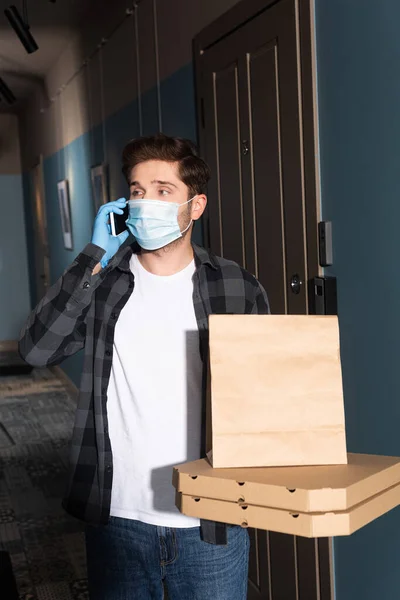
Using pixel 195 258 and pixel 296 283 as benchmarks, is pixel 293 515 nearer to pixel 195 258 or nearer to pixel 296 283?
pixel 195 258

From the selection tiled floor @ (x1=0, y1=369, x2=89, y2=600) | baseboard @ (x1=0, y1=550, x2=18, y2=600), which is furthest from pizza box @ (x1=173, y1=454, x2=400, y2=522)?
tiled floor @ (x1=0, y1=369, x2=89, y2=600)

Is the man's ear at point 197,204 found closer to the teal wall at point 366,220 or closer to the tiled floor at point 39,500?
the teal wall at point 366,220

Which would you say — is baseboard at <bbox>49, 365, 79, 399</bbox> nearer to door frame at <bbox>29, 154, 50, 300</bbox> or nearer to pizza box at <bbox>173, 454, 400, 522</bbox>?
door frame at <bbox>29, 154, 50, 300</bbox>

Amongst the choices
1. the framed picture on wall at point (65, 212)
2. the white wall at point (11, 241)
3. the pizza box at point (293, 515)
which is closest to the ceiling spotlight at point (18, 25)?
the framed picture on wall at point (65, 212)

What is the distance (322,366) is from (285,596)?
68.8 inches

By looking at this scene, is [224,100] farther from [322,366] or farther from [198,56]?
[322,366]

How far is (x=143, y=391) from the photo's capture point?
1623 mm

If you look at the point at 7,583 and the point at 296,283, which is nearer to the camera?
the point at 296,283

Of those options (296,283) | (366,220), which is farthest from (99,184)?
(366,220)

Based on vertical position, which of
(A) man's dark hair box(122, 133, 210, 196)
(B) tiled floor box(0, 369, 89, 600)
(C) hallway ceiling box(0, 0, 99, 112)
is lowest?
(B) tiled floor box(0, 369, 89, 600)

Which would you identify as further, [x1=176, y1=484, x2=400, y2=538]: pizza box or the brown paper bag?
the brown paper bag

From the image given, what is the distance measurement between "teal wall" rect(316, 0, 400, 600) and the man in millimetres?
534

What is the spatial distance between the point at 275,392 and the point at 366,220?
3.13 feet

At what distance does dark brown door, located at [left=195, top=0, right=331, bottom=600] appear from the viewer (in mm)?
2475
